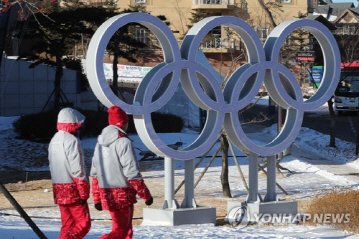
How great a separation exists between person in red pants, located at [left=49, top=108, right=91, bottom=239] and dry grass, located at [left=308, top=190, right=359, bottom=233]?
14.0 ft

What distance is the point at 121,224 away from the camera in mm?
8422

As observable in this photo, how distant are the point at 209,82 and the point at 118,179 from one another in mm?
4139

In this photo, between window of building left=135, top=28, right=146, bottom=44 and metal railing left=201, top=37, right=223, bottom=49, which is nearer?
metal railing left=201, top=37, right=223, bottom=49

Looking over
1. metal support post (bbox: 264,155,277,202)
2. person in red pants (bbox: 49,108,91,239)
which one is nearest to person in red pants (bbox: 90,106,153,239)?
person in red pants (bbox: 49,108,91,239)

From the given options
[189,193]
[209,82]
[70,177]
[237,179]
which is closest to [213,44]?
[237,179]

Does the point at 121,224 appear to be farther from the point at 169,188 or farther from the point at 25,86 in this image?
the point at 25,86

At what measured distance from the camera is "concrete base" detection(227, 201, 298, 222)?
12.5 metres

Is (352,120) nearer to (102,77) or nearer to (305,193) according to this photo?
(305,193)

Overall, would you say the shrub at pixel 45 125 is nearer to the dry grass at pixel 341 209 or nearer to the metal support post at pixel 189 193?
the metal support post at pixel 189 193

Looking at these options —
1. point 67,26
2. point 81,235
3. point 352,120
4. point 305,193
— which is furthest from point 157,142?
point 352,120

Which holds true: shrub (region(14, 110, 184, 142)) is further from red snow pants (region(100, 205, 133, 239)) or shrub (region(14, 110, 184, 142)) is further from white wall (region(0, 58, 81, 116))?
red snow pants (region(100, 205, 133, 239))

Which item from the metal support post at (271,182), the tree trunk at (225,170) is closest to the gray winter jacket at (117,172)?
the metal support post at (271,182)

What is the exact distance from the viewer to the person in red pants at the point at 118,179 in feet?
27.2

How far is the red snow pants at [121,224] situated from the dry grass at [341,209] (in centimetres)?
382
